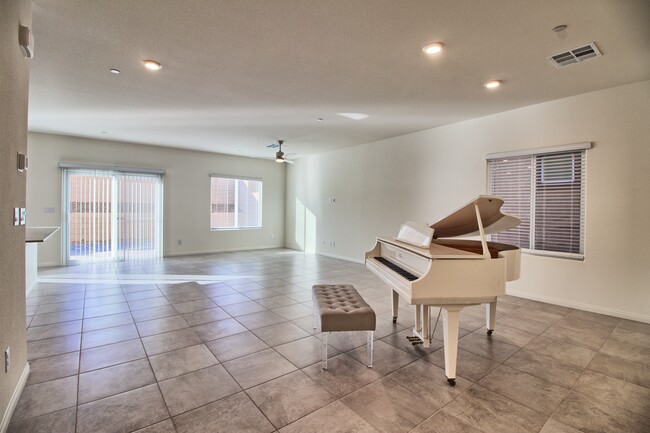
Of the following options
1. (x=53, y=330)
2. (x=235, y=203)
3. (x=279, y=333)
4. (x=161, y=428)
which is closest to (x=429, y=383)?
(x=279, y=333)

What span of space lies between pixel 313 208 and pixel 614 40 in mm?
6854

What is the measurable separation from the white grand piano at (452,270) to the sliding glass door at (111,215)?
255 inches

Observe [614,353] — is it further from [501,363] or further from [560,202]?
[560,202]

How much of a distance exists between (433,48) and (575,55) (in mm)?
1381

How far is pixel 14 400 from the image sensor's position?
6.32 ft

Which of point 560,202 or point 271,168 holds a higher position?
point 271,168

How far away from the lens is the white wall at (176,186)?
6363mm

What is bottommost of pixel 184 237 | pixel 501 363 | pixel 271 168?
pixel 501 363

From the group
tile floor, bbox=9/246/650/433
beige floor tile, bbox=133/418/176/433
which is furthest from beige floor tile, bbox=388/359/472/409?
beige floor tile, bbox=133/418/176/433

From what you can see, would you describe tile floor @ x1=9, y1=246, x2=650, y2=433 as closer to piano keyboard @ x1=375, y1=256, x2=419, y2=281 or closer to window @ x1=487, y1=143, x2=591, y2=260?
piano keyboard @ x1=375, y1=256, x2=419, y2=281

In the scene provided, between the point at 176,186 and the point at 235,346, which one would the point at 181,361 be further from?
the point at 176,186

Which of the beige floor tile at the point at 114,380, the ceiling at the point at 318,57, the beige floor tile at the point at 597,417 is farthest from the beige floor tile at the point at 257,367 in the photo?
the ceiling at the point at 318,57

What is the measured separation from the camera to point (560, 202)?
4191 mm

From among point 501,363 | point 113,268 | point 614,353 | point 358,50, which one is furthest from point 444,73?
point 113,268
